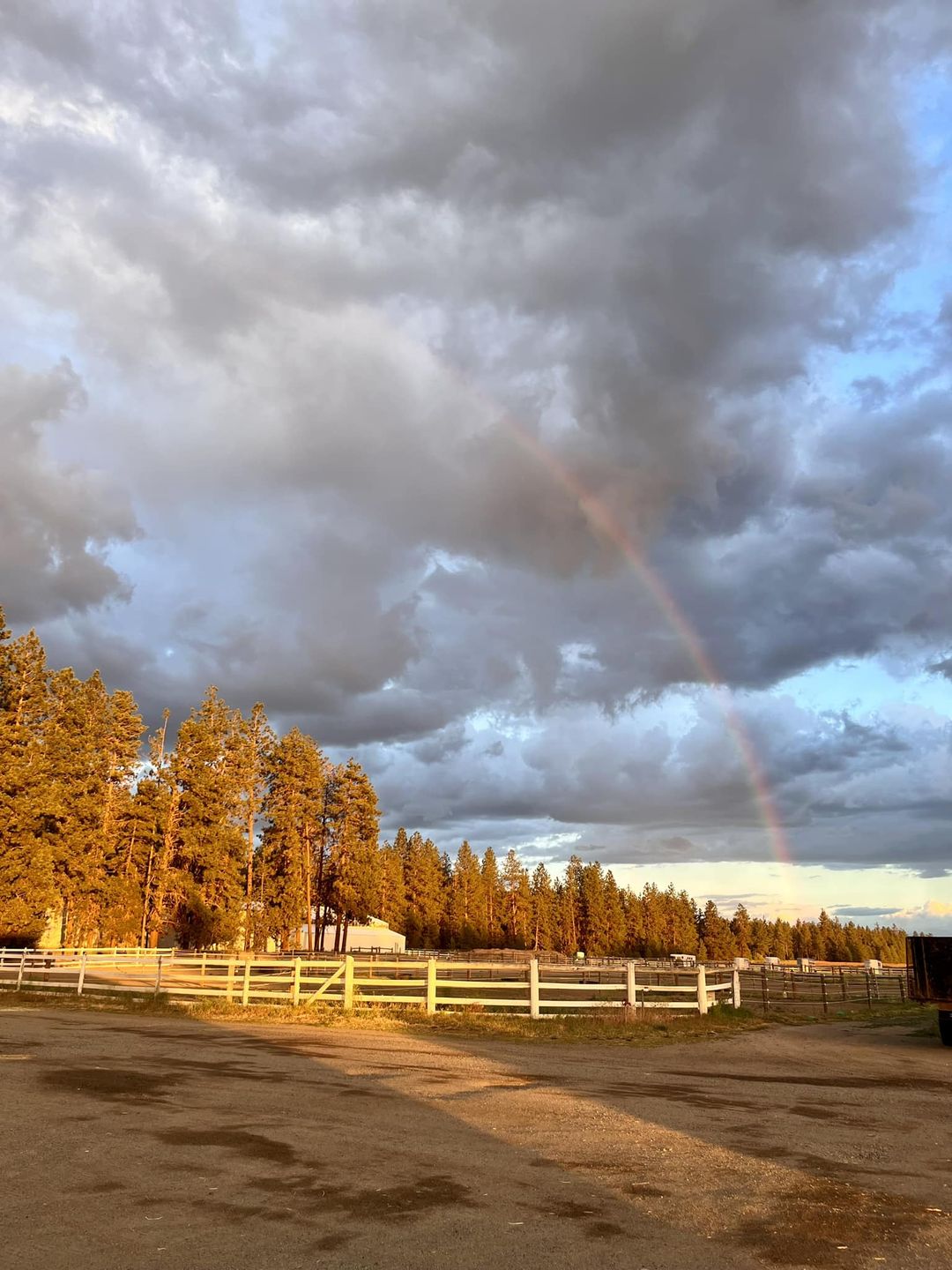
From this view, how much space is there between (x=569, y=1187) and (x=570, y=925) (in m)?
139

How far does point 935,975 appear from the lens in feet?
70.5

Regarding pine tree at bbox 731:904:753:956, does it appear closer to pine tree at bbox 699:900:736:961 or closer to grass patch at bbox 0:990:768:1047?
pine tree at bbox 699:900:736:961

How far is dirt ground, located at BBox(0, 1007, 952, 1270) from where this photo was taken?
581 centimetres

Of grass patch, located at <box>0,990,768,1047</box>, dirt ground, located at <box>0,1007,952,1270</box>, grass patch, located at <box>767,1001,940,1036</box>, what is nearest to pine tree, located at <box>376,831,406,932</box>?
grass patch, located at <box>767,1001,940,1036</box>

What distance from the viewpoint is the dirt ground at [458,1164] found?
5.81 meters

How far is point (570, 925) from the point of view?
140 m

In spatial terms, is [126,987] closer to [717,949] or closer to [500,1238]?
Answer: [500,1238]

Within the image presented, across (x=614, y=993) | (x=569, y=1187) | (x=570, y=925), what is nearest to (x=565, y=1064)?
(x=569, y=1187)

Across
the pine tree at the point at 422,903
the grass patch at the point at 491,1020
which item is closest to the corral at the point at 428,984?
the grass patch at the point at 491,1020

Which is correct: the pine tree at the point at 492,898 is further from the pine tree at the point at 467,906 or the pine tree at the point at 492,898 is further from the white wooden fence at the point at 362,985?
the white wooden fence at the point at 362,985

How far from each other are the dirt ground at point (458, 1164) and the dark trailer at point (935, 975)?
22.9 feet

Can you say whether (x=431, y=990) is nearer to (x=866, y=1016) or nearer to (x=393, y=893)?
(x=866, y=1016)

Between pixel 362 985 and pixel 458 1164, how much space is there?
1852 centimetres

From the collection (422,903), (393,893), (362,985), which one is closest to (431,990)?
(362,985)
